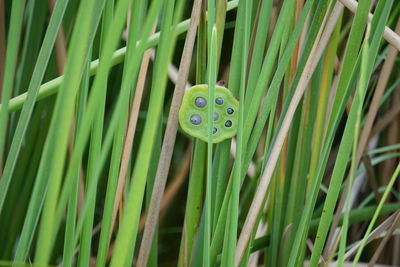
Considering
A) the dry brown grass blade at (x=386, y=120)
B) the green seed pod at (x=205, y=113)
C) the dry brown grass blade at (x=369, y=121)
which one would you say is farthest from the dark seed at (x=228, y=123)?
the dry brown grass blade at (x=386, y=120)

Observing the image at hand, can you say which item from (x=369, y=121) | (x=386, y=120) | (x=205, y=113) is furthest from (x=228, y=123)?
(x=386, y=120)

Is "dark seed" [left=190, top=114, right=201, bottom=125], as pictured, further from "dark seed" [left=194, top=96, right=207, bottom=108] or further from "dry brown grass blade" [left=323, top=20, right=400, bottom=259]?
"dry brown grass blade" [left=323, top=20, right=400, bottom=259]

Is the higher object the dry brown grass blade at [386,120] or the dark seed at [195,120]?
the dry brown grass blade at [386,120]

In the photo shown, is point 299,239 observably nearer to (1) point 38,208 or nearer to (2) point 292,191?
(2) point 292,191

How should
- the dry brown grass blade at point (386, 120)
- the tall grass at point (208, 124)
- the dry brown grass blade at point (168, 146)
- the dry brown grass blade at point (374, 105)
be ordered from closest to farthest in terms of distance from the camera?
the tall grass at point (208, 124), the dry brown grass blade at point (168, 146), the dry brown grass blade at point (374, 105), the dry brown grass blade at point (386, 120)

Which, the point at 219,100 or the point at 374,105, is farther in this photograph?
the point at 374,105

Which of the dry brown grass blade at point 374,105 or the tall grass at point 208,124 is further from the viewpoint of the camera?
the dry brown grass blade at point 374,105

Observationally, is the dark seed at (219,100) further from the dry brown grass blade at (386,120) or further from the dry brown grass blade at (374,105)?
the dry brown grass blade at (386,120)

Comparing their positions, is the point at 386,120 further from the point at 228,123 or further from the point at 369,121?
the point at 228,123
